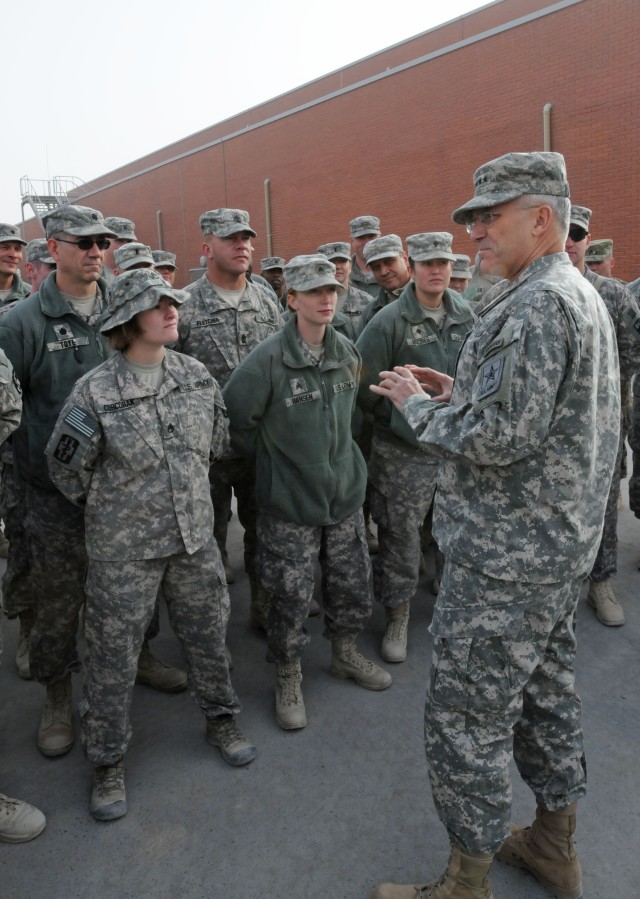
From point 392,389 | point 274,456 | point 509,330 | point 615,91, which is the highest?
point 615,91

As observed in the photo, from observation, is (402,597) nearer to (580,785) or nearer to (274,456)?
(274,456)

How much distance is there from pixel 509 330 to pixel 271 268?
663cm

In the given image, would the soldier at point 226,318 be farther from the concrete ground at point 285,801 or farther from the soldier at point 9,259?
the soldier at point 9,259

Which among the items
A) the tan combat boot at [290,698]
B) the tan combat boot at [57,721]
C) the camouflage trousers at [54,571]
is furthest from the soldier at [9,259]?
the tan combat boot at [290,698]

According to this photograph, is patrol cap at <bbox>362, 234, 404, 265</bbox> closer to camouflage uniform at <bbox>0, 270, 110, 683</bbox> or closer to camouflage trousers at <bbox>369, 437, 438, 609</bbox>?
camouflage trousers at <bbox>369, 437, 438, 609</bbox>

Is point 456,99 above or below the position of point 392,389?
above

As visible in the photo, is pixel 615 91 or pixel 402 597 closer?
pixel 402 597

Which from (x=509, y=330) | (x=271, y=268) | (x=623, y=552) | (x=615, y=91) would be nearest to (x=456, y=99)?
(x=615, y=91)

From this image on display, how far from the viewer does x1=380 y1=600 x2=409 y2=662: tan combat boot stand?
3.81 metres

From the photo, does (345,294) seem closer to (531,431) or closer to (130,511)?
(130,511)

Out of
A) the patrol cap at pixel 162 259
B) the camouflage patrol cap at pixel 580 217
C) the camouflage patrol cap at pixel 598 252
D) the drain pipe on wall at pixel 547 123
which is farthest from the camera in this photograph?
the drain pipe on wall at pixel 547 123

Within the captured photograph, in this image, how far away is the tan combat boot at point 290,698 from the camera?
3.25m

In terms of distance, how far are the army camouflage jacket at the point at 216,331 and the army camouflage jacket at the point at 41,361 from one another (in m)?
1.02

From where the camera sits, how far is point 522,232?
6.33ft
